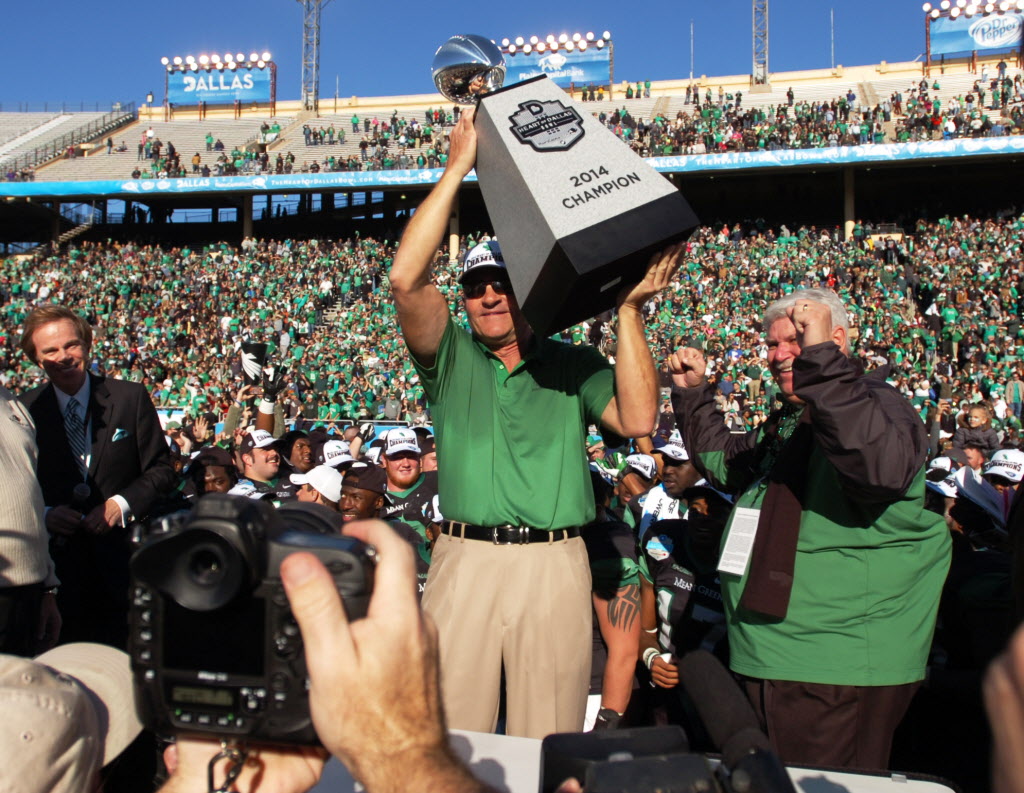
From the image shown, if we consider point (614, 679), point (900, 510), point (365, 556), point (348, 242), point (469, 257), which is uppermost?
point (348, 242)

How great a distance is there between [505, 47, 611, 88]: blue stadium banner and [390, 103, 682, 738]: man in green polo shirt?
38.7m

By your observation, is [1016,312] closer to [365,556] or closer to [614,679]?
[614,679]

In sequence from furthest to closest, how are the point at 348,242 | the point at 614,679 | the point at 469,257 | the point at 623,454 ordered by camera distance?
the point at 348,242
the point at 623,454
the point at 614,679
the point at 469,257

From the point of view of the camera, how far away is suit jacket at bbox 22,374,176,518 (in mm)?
3365

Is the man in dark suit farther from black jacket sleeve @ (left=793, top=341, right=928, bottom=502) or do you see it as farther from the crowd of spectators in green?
the crowd of spectators in green

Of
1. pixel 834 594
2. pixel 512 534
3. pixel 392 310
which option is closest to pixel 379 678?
pixel 512 534

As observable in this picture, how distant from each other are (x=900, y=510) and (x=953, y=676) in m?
1.56

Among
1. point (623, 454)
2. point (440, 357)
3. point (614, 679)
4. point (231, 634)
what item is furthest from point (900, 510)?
point (623, 454)

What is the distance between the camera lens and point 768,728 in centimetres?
246

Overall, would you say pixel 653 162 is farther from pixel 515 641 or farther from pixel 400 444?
pixel 515 641

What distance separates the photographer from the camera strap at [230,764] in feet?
3.11

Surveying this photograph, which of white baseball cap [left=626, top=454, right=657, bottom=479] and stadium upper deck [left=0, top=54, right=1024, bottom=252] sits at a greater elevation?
stadium upper deck [left=0, top=54, right=1024, bottom=252]

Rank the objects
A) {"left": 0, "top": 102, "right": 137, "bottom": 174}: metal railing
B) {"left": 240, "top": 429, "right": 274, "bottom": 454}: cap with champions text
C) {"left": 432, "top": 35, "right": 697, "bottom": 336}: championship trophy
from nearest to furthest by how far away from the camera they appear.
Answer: {"left": 432, "top": 35, "right": 697, "bottom": 336}: championship trophy < {"left": 240, "top": 429, "right": 274, "bottom": 454}: cap with champions text < {"left": 0, "top": 102, "right": 137, "bottom": 174}: metal railing

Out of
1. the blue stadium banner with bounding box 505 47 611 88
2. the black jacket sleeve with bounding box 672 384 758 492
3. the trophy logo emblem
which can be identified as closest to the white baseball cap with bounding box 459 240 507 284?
the trophy logo emblem
